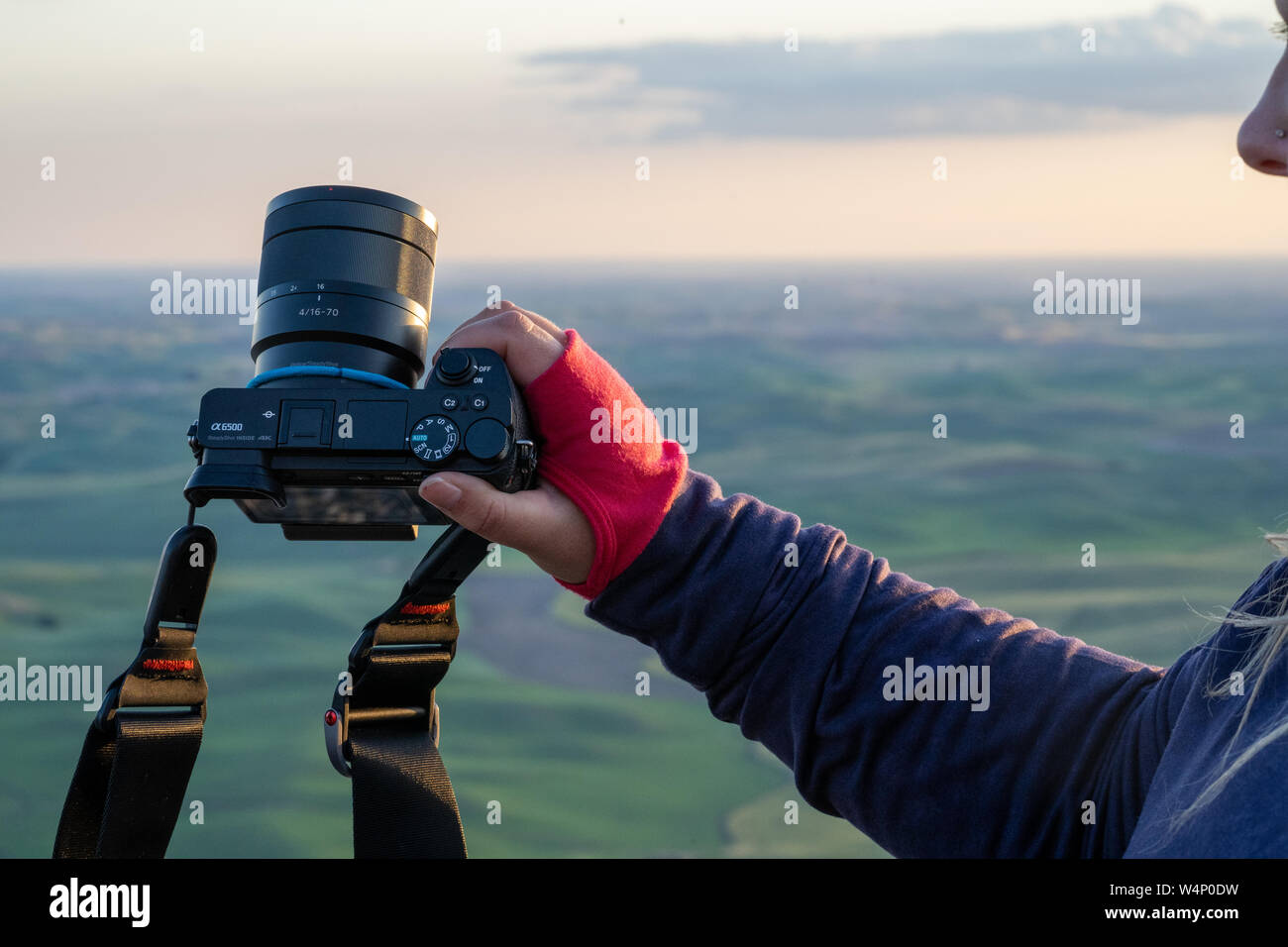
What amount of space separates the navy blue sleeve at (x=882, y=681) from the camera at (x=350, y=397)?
202 mm

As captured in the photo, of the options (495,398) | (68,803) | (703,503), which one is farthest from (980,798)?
(68,803)

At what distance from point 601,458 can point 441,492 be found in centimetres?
17

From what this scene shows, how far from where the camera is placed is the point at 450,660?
1193 millimetres

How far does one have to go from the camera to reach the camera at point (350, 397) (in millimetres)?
1146

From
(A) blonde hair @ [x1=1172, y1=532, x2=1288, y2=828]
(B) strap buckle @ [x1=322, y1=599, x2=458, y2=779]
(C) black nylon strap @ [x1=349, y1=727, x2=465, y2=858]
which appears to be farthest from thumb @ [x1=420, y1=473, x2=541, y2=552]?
(A) blonde hair @ [x1=1172, y1=532, x2=1288, y2=828]

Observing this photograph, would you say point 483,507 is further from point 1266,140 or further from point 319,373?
point 1266,140

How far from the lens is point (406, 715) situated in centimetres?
117

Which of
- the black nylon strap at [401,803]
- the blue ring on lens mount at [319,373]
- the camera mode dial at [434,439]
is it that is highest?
the blue ring on lens mount at [319,373]

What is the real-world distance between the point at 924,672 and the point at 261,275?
80 centimetres

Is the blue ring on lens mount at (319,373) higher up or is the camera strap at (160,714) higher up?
the blue ring on lens mount at (319,373)

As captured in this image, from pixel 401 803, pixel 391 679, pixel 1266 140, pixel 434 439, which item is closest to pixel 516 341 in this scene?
pixel 434 439

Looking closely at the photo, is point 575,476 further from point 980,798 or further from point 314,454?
point 980,798

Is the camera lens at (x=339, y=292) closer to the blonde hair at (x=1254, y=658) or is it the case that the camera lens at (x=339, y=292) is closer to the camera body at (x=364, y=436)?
the camera body at (x=364, y=436)

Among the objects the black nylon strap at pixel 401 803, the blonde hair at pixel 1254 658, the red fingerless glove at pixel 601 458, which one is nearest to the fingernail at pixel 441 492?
the red fingerless glove at pixel 601 458
